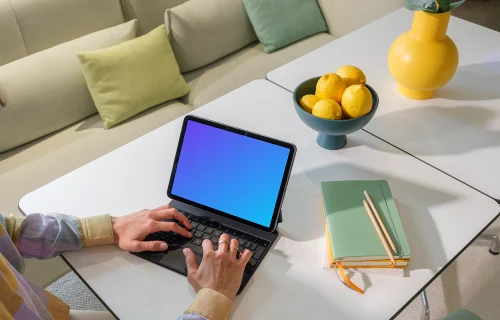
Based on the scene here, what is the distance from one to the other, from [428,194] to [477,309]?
81 centimetres

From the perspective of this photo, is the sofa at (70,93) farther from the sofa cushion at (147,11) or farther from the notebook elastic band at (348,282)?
the notebook elastic band at (348,282)

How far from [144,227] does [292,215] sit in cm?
34

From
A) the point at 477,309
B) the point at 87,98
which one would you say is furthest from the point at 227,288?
the point at 87,98

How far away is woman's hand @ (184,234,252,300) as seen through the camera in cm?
95

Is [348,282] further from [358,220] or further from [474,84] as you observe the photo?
[474,84]

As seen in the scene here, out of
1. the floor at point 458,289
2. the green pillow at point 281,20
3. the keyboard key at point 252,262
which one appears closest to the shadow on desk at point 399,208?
the keyboard key at point 252,262

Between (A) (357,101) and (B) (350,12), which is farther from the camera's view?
(B) (350,12)

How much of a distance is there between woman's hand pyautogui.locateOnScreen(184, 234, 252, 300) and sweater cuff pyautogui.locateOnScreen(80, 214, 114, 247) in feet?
0.61

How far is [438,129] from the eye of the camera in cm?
135

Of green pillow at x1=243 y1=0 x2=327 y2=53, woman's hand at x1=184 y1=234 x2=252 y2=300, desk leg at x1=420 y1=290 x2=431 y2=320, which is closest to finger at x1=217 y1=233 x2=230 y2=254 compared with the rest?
woman's hand at x1=184 y1=234 x2=252 y2=300

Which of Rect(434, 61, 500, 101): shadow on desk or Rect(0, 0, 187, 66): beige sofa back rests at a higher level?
Rect(0, 0, 187, 66): beige sofa back

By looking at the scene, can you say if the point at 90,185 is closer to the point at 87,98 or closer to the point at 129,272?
the point at 129,272

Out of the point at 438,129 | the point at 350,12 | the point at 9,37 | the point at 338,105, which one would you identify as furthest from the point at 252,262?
the point at 350,12

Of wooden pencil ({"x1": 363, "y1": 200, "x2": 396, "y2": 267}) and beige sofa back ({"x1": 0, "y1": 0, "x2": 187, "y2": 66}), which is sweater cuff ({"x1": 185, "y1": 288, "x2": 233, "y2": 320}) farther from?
beige sofa back ({"x1": 0, "y1": 0, "x2": 187, "y2": 66})
